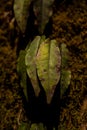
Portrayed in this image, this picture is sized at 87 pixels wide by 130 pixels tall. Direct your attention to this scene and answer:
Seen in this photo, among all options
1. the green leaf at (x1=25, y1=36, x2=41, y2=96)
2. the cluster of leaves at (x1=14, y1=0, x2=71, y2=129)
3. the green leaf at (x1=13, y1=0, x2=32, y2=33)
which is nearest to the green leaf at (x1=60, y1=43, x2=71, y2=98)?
the cluster of leaves at (x1=14, y1=0, x2=71, y2=129)

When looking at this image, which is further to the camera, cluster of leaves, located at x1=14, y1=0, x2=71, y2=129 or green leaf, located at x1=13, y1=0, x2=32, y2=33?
green leaf, located at x1=13, y1=0, x2=32, y2=33

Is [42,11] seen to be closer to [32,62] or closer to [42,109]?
[32,62]

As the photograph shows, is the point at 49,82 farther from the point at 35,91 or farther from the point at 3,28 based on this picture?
the point at 3,28

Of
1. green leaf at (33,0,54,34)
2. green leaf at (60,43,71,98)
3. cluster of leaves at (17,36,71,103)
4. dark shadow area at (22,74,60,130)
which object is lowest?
dark shadow area at (22,74,60,130)

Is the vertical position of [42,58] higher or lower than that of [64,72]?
higher

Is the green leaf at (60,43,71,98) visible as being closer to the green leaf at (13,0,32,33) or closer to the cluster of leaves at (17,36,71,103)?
the cluster of leaves at (17,36,71,103)

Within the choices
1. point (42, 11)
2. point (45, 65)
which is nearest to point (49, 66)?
point (45, 65)
